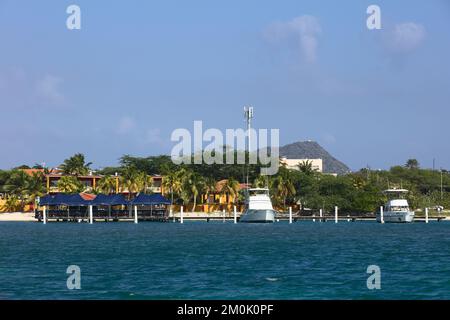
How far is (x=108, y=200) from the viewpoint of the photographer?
140500 mm

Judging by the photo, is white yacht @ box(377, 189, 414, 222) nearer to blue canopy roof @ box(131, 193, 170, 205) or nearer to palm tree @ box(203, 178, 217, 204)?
palm tree @ box(203, 178, 217, 204)

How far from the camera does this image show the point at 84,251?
66312 mm

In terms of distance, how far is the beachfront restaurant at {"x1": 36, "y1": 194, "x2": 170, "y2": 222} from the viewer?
13975 cm

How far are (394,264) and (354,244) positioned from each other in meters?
21.7

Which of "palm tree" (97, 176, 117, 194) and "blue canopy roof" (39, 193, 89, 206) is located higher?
"palm tree" (97, 176, 117, 194)

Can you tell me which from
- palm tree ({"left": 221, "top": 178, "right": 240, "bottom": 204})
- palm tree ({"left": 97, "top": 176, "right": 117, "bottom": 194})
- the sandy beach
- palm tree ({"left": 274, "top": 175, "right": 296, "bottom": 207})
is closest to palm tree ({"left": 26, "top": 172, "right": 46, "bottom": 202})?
the sandy beach

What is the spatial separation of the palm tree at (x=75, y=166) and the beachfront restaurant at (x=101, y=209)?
39.0 ft

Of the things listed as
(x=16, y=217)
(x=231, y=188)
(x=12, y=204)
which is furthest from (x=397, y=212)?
(x=12, y=204)

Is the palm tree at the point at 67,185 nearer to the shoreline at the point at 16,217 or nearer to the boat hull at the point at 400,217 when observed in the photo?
the shoreline at the point at 16,217

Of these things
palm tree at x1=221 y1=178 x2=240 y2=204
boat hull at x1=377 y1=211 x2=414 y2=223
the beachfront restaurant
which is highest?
palm tree at x1=221 y1=178 x2=240 y2=204

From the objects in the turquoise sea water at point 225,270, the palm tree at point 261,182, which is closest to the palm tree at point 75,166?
the palm tree at point 261,182

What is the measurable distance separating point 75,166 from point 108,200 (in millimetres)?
22603

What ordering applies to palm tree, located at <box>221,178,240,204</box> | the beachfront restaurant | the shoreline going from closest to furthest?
the beachfront restaurant → the shoreline → palm tree, located at <box>221,178,240,204</box>

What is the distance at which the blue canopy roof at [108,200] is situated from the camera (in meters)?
140
